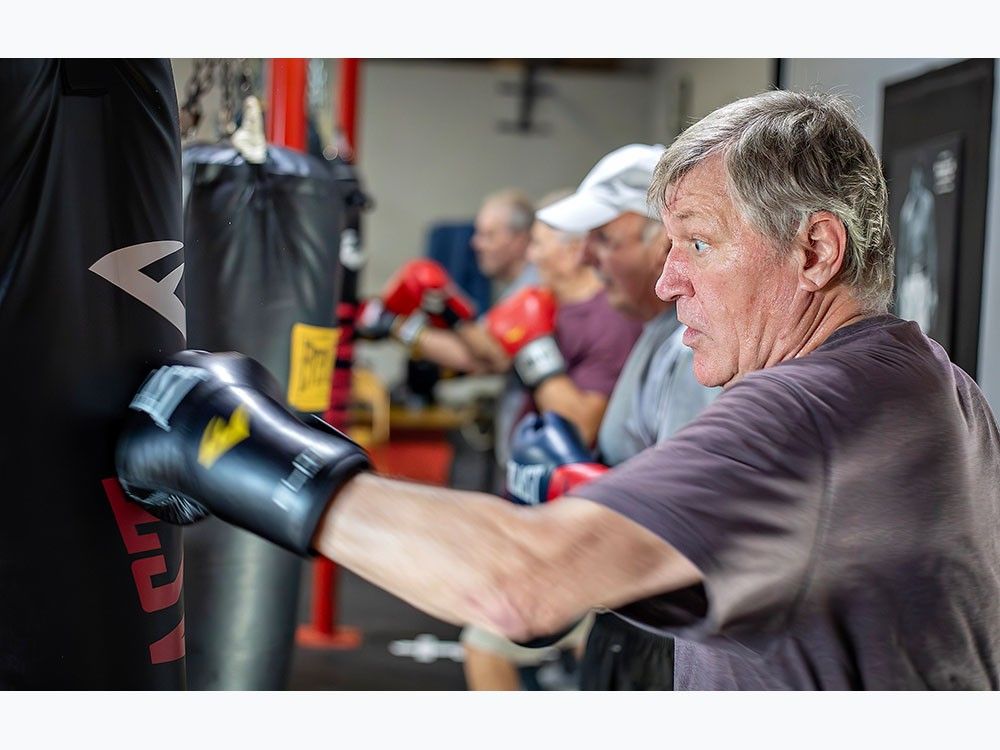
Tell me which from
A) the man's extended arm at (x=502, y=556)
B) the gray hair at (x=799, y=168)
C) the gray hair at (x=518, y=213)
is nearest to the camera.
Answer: the man's extended arm at (x=502, y=556)

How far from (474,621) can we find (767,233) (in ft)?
1.45

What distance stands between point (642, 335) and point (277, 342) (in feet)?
2.28

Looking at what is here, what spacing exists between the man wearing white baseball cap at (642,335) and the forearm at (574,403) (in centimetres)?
71

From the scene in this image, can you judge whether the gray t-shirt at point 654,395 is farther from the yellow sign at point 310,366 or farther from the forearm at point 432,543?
the forearm at point 432,543

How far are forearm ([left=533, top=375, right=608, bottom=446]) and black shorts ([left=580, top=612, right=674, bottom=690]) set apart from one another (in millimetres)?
865

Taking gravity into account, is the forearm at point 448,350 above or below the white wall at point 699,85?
below

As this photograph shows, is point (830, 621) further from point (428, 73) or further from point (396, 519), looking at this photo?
point (428, 73)

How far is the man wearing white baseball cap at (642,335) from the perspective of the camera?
218 centimetres

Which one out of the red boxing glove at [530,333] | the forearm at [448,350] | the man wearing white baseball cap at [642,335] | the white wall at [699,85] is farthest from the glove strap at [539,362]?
the white wall at [699,85]

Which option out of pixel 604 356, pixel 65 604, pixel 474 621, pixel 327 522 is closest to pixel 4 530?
pixel 65 604

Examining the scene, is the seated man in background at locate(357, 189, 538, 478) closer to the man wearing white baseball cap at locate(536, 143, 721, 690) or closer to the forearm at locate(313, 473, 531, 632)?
the man wearing white baseball cap at locate(536, 143, 721, 690)

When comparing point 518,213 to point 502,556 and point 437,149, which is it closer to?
point 502,556

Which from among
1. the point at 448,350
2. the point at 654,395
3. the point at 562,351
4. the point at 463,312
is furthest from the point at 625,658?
the point at 463,312

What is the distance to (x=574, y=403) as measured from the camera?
3180 millimetres
